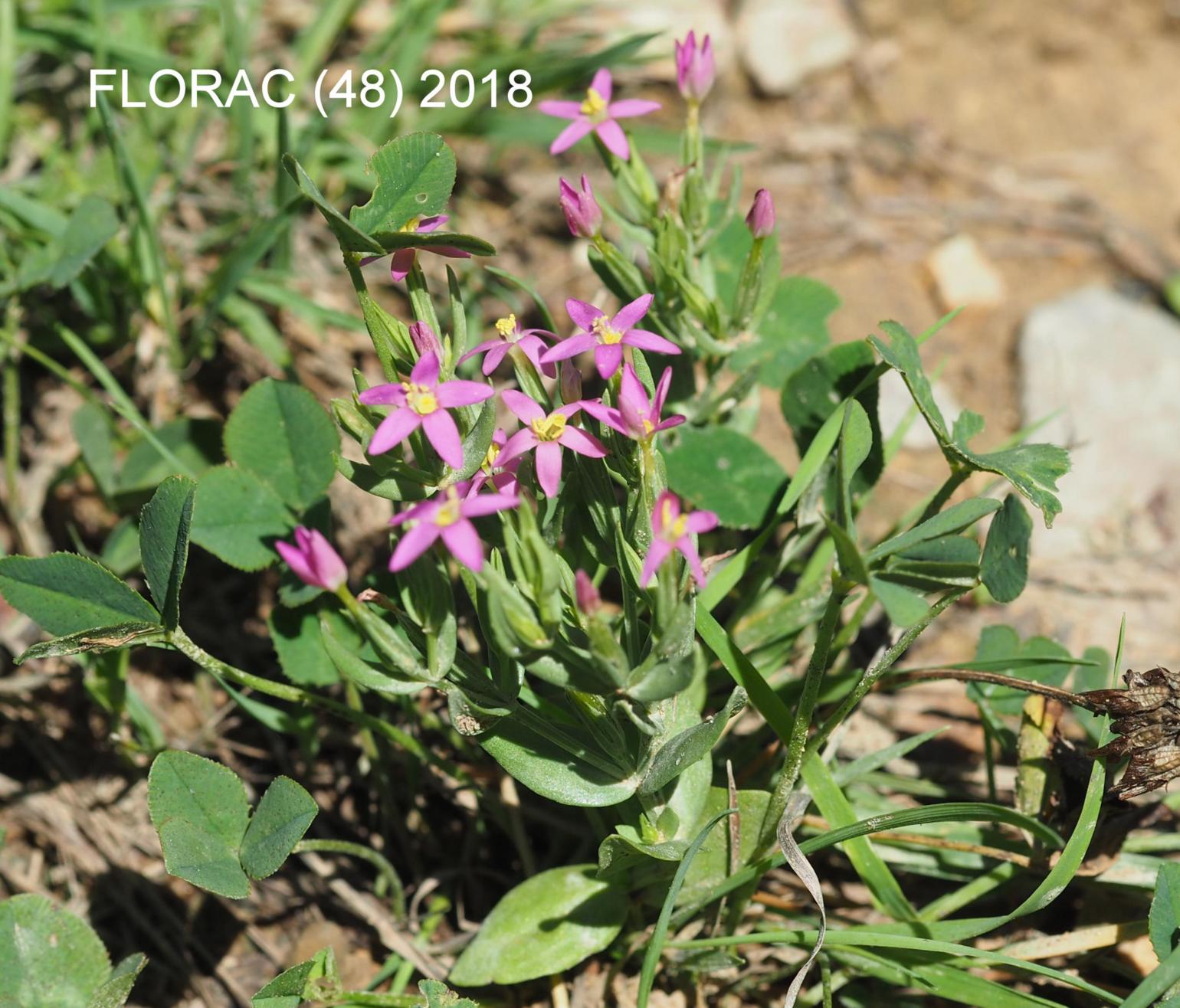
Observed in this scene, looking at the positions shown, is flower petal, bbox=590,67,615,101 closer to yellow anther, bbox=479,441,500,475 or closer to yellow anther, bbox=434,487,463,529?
yellow anther, bbox=479,441,500,475

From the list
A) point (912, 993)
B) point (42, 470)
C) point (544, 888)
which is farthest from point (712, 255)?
point (42, 470)

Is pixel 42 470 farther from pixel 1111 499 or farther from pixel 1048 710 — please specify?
pixel 1111 499

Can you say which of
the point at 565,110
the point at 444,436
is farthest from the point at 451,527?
the point at 565,110

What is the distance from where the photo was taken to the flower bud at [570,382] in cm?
203

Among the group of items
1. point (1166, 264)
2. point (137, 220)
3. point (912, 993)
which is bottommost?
point (912, 993)

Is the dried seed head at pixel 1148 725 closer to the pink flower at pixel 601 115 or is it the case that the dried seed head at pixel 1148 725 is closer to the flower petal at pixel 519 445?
the flower petal at pixel 519 445

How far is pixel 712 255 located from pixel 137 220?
1.68 meters

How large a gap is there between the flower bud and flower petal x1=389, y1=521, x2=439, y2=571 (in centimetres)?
50

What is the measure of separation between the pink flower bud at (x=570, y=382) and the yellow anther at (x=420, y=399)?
0.30 m

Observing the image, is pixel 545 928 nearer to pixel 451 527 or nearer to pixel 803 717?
pixel 803 717

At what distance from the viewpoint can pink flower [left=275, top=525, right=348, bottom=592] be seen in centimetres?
177

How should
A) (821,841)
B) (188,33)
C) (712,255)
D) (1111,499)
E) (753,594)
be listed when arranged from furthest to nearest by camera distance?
(188,33) < (1111,499) < (712,255) < (753,594) < (821,841)

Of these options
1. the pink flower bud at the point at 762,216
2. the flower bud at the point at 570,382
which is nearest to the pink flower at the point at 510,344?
the flower bud at the point at 570,382

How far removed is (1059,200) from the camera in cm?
461
